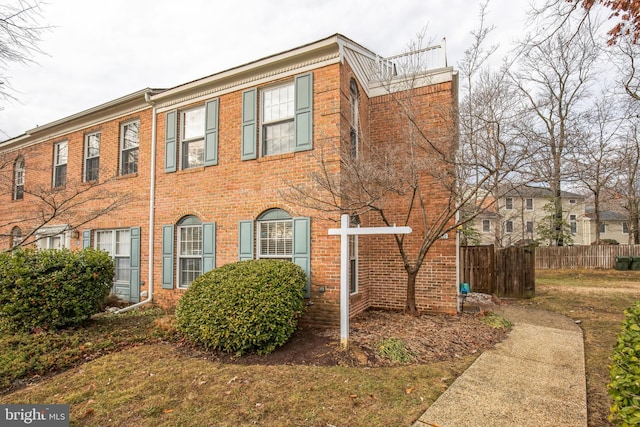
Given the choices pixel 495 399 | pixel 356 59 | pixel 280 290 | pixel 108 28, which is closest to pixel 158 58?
pixel 108 28

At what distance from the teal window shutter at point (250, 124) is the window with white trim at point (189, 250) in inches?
88.7

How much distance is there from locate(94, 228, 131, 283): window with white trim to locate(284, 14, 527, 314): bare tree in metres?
5.77

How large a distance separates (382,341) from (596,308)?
22.3 feet

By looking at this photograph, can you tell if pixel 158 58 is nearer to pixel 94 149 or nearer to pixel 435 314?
pixel 94 149

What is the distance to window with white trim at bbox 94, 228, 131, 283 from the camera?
9.48 metres

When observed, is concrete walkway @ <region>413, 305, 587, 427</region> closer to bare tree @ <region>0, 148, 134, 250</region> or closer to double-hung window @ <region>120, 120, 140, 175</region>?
bare tree @ <region>0, 148, 134, 250</region>

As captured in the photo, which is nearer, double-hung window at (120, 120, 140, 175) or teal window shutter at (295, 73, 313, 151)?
teal window shutter at (295, 73, 313, 151)

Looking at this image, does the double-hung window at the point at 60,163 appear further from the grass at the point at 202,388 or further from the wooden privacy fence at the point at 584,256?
the wooden privacy fence at the point at 584,256

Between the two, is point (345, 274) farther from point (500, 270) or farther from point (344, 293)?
point (500, 270)

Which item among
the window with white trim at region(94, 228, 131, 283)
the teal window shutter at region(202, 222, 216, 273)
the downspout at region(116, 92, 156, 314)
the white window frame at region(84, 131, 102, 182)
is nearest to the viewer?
the teal window shutter at region(202, 222, 216, 273)

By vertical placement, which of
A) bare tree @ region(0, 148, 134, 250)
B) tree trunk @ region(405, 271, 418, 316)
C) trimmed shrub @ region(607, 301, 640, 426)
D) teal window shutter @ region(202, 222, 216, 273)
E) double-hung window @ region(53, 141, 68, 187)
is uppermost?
double-hung window @ region(53, 141, 68, 187)

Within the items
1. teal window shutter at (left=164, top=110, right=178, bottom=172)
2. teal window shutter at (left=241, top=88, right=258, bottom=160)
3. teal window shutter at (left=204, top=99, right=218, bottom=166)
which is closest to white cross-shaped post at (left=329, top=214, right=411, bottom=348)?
teal window shutter at (left=241, top=88, right=258, bottom=160)

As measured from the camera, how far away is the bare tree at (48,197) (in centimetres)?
890

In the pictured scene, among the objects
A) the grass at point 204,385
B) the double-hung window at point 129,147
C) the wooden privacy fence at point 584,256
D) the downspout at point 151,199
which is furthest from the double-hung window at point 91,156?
the wooden privacy fence at point 584,256
